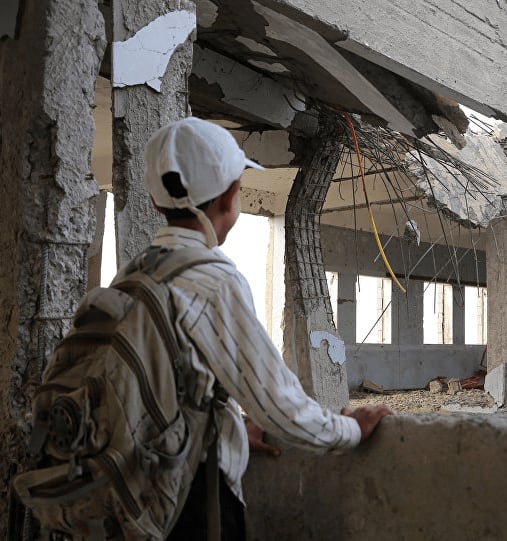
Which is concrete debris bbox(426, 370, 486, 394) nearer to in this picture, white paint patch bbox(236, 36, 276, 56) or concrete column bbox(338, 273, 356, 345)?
concrete column bbox(338, 273, 356, 345)

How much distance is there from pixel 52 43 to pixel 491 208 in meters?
6.14

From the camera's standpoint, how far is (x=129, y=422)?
1.53m

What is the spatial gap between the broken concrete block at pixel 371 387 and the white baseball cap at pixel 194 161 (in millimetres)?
9204

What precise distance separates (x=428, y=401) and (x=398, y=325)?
2.52 meters

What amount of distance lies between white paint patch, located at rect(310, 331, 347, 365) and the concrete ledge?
3657 mm

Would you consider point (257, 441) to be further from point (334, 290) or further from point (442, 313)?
point (442, 313)

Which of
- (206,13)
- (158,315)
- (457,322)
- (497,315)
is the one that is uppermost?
(206,13)

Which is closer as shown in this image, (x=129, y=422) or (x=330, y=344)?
(x=129, y=422)

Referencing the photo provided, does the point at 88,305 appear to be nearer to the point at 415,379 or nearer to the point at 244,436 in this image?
the point at 244,436

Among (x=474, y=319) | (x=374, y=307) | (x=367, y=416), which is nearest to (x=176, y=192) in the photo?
(x=367, y=416)

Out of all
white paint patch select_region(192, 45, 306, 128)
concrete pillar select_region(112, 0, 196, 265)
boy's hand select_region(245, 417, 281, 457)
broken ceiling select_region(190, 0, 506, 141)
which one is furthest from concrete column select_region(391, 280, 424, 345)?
boy's hand select_region(245, 417, 281, 457)

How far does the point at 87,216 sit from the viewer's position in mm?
2615

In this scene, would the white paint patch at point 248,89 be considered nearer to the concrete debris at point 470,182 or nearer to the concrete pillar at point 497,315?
the concrete debris at point 470,182

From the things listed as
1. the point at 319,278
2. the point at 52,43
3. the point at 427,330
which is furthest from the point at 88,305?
the point at 427,330
